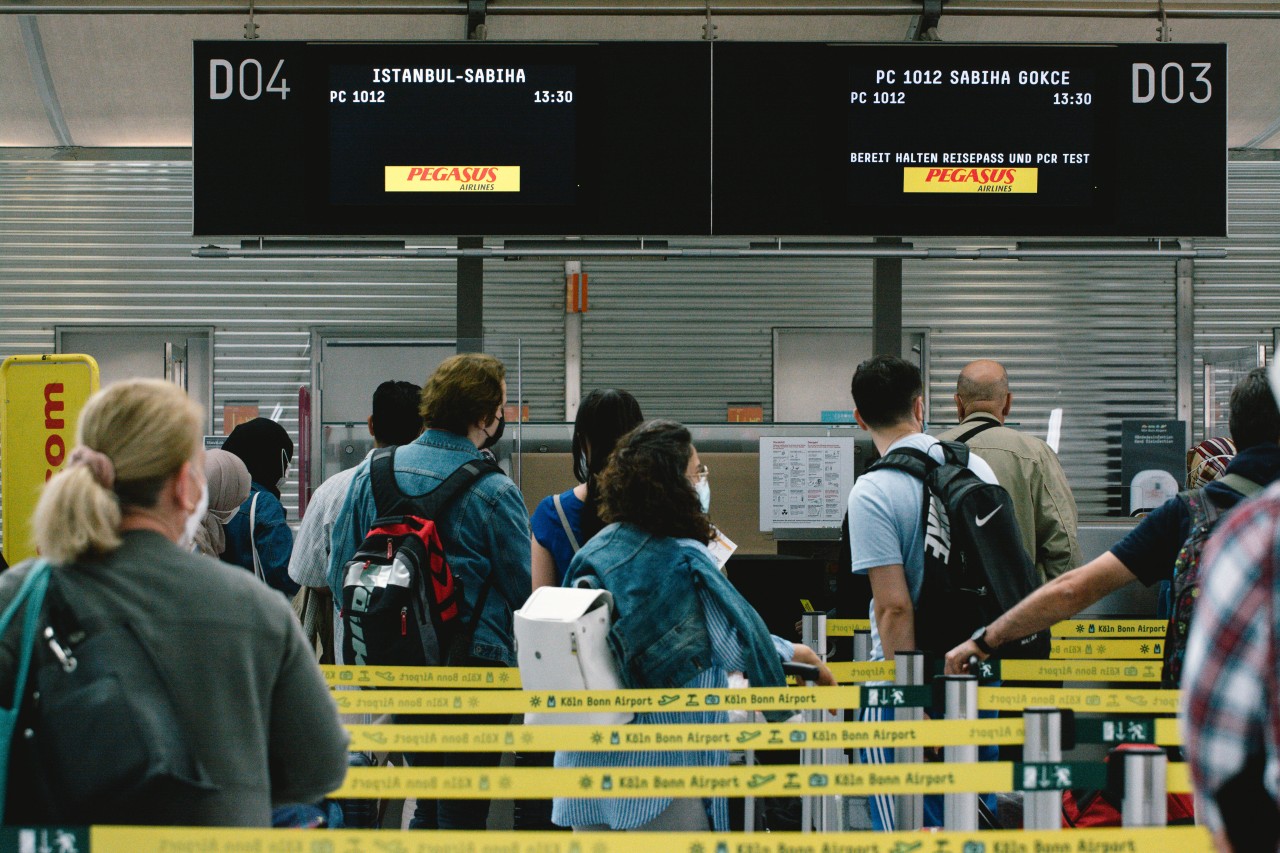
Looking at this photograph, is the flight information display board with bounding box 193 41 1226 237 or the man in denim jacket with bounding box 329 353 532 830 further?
the flight information display board with bounding box 193 41 1226 237

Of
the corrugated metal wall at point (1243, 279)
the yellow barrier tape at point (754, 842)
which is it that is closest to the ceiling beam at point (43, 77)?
the yellow barrier tape at point (754, 842)

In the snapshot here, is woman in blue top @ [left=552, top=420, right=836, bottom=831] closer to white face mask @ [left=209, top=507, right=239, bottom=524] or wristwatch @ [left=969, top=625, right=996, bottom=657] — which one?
wristwatch @ [left=969, top=625, right=996, bottom=657]

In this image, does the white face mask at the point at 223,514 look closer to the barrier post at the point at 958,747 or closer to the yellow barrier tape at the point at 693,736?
the yellow barrier tape at the point at 693,736

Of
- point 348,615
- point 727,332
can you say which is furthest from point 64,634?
point 727,332

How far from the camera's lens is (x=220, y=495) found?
4.58 metres

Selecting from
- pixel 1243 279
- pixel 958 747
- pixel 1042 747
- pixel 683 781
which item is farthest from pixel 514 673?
pixel 1243 279

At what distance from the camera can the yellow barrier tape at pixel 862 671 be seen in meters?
3.38

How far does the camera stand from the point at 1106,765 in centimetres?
219

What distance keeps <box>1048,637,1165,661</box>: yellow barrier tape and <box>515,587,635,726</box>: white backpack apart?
2036 mm

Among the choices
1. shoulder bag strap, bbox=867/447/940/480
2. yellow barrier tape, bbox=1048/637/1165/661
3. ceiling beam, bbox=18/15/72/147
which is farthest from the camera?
ceiling beam, bbox=18/15/72/147

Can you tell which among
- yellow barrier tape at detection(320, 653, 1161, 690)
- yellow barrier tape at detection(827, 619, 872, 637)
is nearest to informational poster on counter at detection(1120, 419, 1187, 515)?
yellow barrier tape at detection(827, 619, 872, 637)

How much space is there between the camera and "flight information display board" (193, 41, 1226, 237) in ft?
17.6

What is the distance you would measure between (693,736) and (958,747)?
1.86ft

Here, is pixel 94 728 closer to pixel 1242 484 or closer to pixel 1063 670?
pixel 1242 484
